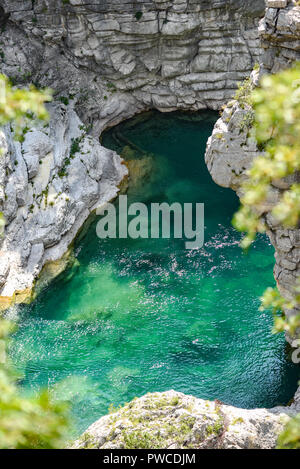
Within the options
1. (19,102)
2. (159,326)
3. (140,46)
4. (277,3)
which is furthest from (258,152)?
(140,46)

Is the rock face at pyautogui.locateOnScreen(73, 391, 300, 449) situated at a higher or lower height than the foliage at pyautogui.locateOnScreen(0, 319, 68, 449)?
lower

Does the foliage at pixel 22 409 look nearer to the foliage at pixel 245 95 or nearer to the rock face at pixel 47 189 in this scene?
the foliage at pixel 245 95

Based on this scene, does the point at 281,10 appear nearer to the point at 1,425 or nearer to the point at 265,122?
the point at 265,122

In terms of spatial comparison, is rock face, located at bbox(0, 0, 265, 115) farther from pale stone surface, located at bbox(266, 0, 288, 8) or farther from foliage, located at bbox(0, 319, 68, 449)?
foliage, located at bbox(0, 319, 68, 449)

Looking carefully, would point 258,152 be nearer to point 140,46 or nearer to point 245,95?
point 245,95

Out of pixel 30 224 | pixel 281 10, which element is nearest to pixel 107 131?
pixel 30 224

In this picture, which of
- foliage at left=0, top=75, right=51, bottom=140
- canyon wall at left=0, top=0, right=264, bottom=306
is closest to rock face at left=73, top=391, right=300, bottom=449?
foliage at left=0, top=75, right=51, bottom=140
